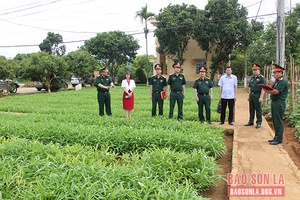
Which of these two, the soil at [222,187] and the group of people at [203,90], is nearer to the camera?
the soil at [222,187]

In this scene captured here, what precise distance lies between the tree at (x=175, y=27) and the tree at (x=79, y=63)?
27.2 feet

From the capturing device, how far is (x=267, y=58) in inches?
771

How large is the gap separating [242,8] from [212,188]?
2321 centimetres

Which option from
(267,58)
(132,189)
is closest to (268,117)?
(132,189)

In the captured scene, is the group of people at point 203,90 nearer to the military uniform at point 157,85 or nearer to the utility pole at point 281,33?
the military uniform at point 157,85

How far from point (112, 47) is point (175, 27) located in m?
11.3

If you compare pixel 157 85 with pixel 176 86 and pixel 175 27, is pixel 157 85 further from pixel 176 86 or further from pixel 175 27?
pixel 175 27

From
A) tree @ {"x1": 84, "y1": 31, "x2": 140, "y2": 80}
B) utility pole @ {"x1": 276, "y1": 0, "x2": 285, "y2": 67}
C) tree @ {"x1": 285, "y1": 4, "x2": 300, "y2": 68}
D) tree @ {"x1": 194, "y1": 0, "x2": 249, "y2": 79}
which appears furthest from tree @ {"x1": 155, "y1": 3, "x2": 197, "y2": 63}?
utility pole @ {"x1": 276, "y1": 0, "x2": 285, "y2": 67}

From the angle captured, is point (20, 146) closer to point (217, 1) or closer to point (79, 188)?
point (79, 188)

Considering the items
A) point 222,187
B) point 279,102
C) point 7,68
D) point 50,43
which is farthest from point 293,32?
point 50,43

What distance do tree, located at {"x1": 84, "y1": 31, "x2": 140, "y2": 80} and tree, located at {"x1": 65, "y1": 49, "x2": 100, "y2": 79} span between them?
3735 mm

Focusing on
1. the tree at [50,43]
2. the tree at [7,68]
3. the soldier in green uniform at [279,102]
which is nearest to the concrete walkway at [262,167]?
the soldier in green uniform at [279,102]

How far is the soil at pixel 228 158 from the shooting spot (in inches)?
135

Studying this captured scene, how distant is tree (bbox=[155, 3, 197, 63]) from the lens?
2344cm
